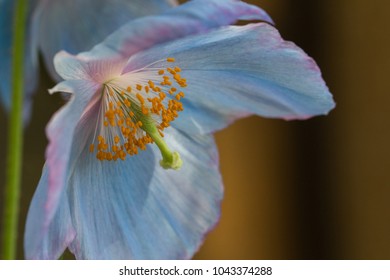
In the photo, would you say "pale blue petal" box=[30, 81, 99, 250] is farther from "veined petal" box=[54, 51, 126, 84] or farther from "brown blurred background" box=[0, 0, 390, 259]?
"brown blurred background" box=[0, 0, 390, 259]

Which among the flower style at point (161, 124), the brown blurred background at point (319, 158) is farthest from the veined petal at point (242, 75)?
the brown blurred background at point (319, 158)

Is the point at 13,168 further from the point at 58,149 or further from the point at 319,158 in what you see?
the point at 319,158

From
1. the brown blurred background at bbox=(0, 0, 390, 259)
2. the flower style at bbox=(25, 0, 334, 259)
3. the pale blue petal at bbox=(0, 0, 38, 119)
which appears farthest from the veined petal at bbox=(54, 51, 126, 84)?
the brown blurred background at bbox=(0, 0, 390, 259)

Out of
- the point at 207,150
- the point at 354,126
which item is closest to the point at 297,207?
the point at 354,126

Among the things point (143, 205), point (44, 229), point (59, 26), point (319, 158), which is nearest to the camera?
point (44, 229)

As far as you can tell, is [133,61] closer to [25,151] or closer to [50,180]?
[50,180]

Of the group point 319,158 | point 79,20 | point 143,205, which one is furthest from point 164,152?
point 319,158
